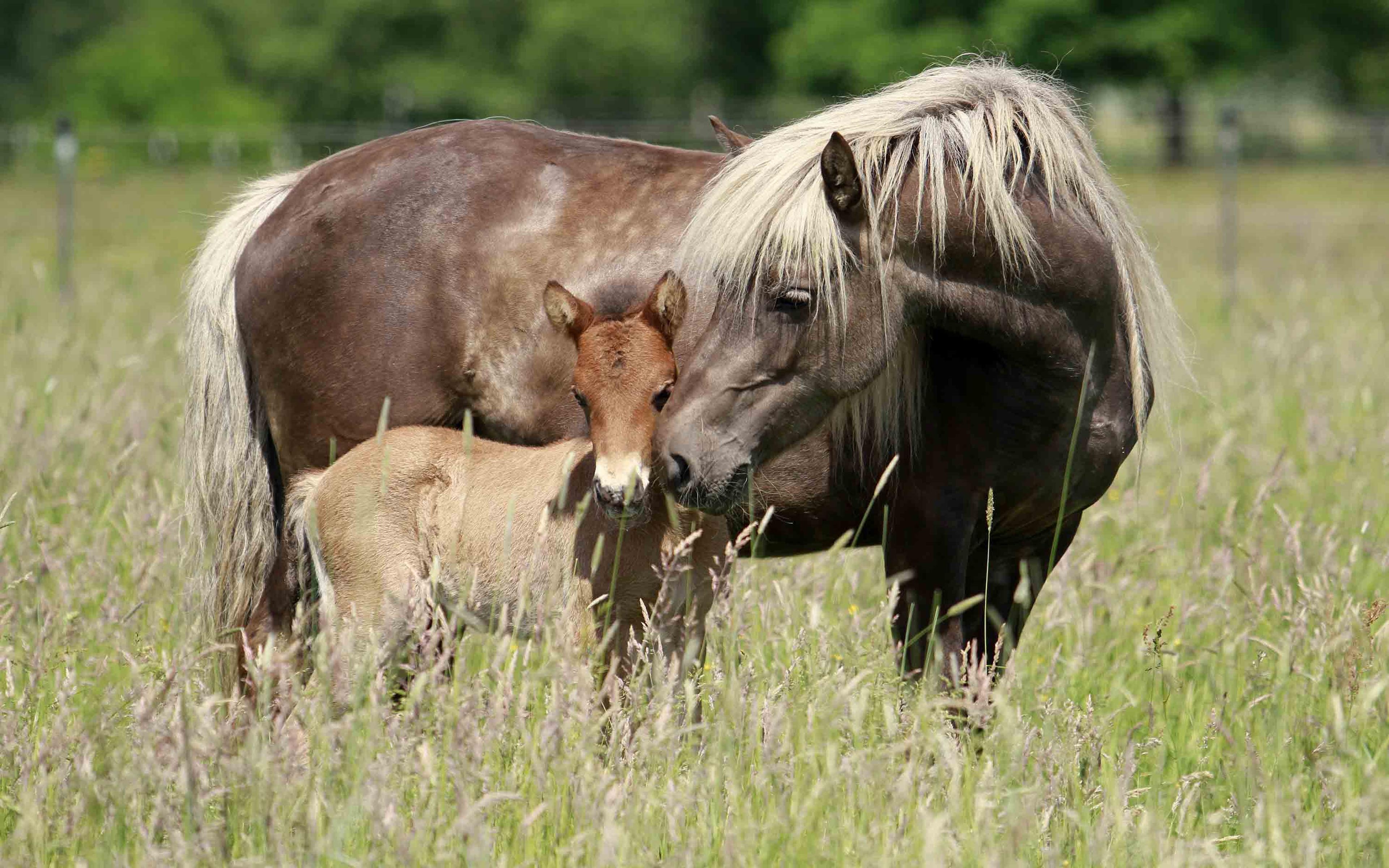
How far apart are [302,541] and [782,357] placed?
51.9 inches

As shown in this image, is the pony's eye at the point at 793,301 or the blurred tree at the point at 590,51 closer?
the pony's eye at the point at 793,301

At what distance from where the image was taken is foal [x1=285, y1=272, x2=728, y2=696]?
2.64 meters

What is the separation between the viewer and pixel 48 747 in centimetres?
223

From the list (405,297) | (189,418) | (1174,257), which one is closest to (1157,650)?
(405,297)

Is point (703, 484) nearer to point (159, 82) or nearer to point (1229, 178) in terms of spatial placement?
point (1229, 178)

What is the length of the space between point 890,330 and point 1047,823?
983 millimetres

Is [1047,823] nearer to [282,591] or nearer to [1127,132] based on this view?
[282,591]

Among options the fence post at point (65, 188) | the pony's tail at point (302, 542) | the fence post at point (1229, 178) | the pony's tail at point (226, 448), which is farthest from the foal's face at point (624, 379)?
the fence post at point (1229, 178)

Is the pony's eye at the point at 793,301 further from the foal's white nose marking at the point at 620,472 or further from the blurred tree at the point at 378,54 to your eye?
the blurred tree at the point at 378,54

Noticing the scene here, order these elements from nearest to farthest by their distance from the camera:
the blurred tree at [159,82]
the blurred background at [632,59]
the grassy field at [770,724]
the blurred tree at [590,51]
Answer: the grassy field at [770,724] < the blurred background at [632,59] < the blurred tree at [590,51] < the blurred tree at [159,82]

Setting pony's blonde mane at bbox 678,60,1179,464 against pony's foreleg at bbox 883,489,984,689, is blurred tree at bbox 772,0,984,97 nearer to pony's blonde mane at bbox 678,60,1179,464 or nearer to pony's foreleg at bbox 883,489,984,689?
pony's blonde mane at bbox 678,60,1179,464

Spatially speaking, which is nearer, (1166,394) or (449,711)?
(449,711)

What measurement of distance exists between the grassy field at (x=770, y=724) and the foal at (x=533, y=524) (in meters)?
0.18

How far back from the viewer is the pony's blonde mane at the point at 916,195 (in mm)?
2645
